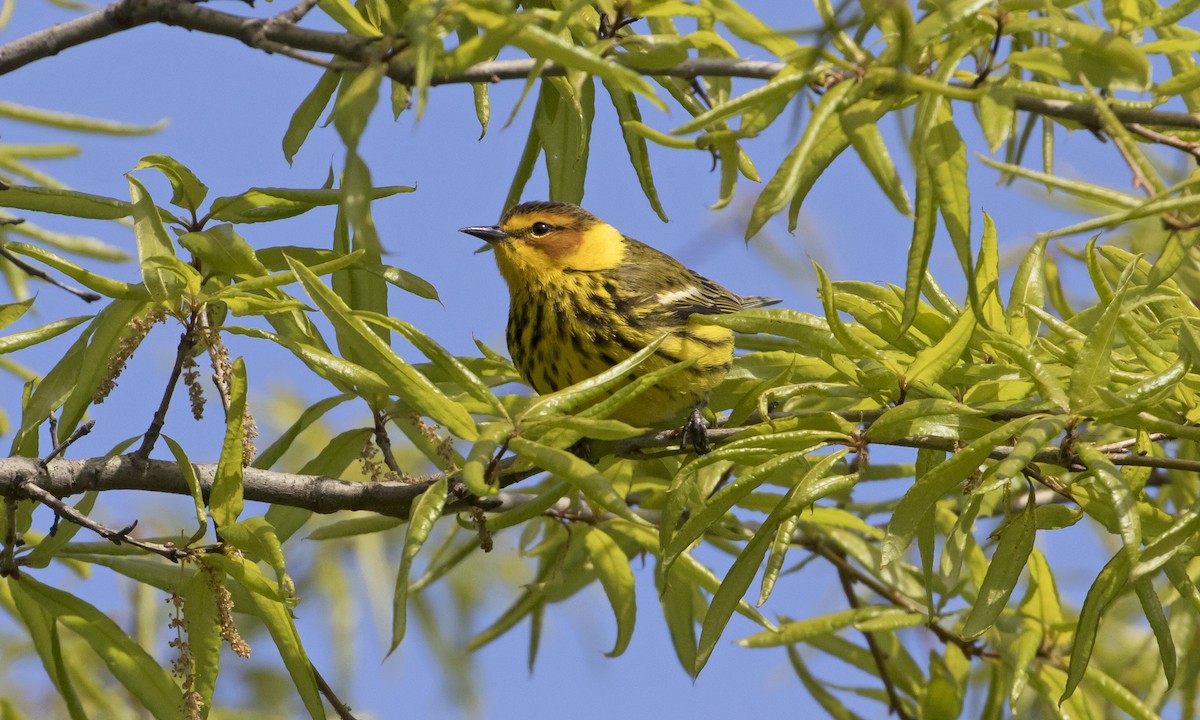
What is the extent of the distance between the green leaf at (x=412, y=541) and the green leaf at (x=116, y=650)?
28.2 inches

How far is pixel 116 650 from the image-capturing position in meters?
2.63

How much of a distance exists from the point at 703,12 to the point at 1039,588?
A: 2.08 meters

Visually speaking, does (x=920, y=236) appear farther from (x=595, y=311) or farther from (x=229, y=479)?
(x=595, y=311)

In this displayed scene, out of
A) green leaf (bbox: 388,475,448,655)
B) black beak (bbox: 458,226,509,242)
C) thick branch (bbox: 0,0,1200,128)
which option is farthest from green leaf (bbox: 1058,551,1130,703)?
black beak (bbox: 458,226,509,242)

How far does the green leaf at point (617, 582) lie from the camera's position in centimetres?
350

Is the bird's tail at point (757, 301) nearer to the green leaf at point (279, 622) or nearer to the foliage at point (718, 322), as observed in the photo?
the foliage at point (718, 322)

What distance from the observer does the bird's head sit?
4395mm

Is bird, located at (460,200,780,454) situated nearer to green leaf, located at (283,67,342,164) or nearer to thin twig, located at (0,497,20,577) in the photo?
green leaf, located at (283,67,342,164)

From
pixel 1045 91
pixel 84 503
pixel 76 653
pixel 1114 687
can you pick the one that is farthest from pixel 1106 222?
pixel 76 653

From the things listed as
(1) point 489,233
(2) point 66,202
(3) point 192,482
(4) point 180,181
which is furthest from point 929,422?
(1) point 489,233

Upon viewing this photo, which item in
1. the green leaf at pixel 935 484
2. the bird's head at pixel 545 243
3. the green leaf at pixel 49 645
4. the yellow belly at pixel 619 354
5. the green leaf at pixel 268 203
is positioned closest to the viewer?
the green leaf at pixel 935 484

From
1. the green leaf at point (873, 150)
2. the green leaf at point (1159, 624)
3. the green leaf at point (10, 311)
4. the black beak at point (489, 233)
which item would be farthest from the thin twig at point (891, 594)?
the green leaf at point (10, 311)

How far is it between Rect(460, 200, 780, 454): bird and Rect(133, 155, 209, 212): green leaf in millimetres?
1120

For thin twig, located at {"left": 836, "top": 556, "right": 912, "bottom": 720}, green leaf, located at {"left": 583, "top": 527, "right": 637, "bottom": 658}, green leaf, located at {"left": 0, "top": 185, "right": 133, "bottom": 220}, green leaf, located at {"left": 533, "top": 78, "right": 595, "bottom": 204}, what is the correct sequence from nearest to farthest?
green leaf, located at {"left": 0, "top": 185, "right": 133, "bottom": 220}
green leaf, located at {"left": 533, "top": 78, "right": 595, "bottom": 204}
green leaf, located at {"left": 583, "top": 527, "right": 637, "bottom": 658}
thin twig, located at {"left": 836, "top": 556, "right": 912, "bottom": 720}
